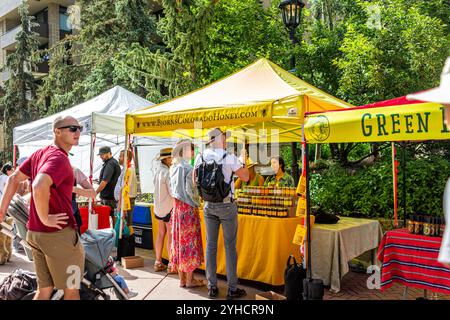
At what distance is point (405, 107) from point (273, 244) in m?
2.39

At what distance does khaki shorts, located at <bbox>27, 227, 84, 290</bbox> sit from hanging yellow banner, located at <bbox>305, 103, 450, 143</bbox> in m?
2.60

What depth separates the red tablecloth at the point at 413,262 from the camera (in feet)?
13.8

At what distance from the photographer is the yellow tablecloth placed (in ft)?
17.5

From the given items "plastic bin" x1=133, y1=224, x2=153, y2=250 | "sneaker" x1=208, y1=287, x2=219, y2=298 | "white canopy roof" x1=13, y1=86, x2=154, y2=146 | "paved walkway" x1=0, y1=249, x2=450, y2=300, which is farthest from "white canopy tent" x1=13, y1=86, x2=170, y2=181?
"sneaker" x1=208, y1=287, x2=219, y2=298

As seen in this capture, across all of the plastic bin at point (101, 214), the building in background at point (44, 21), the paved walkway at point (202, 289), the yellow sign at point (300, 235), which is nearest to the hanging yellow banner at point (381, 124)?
the yellow sign at point (300, 235)

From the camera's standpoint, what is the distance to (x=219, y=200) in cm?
490

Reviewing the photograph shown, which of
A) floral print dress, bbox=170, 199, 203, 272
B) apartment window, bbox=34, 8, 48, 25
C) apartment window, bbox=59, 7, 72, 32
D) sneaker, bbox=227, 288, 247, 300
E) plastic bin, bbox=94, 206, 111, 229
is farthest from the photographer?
apartment window, bbox=34, 8, 48, 25

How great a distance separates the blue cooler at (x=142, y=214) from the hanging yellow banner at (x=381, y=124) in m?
4.28

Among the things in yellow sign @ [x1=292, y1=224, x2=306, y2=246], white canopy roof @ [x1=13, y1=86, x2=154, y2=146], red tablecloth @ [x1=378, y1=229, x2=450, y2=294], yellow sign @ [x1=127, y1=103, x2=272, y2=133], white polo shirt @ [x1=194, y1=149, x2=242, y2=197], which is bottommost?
red tablecloth @ [x1=378, y1=229, x2=450, y2=294]

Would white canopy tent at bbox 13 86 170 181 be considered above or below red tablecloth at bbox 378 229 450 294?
above

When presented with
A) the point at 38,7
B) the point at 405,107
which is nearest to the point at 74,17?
the point at 38,7

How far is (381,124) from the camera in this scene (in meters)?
3.96

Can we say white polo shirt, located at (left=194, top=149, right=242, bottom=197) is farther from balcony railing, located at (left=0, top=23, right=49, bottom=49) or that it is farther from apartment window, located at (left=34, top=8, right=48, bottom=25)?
apartment window, located at (left=34, top=8, right=48, bottom=25)

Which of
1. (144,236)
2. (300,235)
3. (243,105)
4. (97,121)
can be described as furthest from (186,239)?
(97,121)
